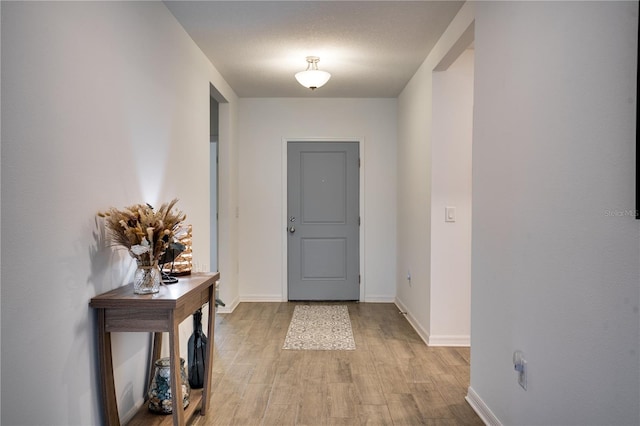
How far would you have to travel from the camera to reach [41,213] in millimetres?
1593

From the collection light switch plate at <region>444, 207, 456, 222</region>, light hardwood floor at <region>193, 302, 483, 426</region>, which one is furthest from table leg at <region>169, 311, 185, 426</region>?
light switch plate at <region>444, 207, 456, 222</region>

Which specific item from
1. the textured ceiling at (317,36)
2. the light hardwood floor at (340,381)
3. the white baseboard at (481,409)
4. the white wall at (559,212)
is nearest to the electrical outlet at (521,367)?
the white wall at (559,212)

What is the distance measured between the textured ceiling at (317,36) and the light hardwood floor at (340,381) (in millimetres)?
2486

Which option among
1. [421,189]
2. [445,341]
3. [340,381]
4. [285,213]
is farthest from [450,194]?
[285,213]

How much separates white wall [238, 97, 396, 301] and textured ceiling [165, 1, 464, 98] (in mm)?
724

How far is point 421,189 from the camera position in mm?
4105

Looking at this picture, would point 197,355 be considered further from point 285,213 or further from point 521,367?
point 285,213

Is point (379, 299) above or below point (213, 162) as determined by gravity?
below

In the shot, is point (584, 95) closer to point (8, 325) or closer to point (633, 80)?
point (633, 80)

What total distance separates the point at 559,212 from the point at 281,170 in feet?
13.5

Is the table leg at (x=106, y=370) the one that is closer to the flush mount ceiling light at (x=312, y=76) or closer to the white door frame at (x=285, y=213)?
the flush mount ceiling light at (x=312, y=76)

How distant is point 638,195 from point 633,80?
0.33 meters

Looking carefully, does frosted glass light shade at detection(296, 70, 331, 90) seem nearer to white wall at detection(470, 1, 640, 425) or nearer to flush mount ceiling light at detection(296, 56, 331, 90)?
flush mount ceiling light at detection(296, 56, 331, 90)

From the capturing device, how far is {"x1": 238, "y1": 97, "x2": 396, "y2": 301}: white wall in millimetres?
5445
